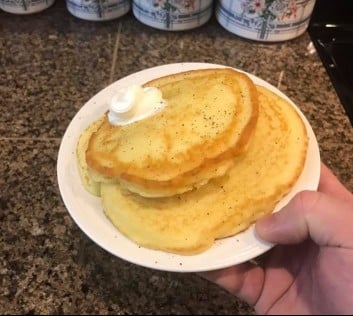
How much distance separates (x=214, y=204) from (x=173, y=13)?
1.70 feet

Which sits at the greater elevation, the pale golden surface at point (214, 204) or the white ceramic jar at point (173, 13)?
the pale golden surface at point (214, 204)

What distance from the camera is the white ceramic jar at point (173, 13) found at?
38.1 inches

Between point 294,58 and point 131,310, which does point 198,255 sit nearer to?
point 131,310

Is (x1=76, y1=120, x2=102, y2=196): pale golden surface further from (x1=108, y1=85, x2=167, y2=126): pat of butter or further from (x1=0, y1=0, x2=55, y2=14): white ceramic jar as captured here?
(x1=0, y1=0, x2=55, y2=14): white ceramic jar

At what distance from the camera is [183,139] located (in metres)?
0.59

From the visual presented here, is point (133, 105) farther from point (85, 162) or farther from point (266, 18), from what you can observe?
point (266, 18)

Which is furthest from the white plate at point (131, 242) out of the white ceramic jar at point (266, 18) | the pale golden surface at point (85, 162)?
the white ceramic jar at point (266, 18)

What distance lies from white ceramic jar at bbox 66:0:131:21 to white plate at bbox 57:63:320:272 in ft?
1.26

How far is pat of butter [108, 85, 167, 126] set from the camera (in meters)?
0.63

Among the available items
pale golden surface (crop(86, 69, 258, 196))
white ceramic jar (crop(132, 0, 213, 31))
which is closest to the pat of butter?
pale golden surface (crop(86, 69, 258, 196))

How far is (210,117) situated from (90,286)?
0.26m

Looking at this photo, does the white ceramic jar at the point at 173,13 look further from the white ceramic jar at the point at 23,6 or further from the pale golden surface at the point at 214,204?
the pale golden surface at the point at 214,204

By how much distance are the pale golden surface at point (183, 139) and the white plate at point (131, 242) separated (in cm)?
4

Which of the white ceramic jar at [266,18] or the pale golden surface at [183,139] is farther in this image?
the white ceramic jar at [266,18]
